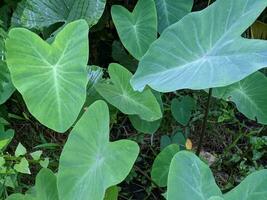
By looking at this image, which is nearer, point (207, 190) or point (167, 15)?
point (207, 190)

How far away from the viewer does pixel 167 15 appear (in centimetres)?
194

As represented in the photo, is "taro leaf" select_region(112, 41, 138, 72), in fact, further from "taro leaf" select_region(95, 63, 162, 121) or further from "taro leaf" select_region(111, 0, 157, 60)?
"taro leaf" select_region(95, 63, 162, 121)

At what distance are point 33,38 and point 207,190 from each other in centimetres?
61

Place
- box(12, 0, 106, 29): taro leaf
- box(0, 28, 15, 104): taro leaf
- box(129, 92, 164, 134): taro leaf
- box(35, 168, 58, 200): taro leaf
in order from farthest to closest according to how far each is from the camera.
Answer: box(12, 0, 106, 29): taro leaf → box(129, 92, 164, 134): taro leaf → box(0, 28, 15, 104): taro leaf → box(35, 168, 58, 200): taro leaf

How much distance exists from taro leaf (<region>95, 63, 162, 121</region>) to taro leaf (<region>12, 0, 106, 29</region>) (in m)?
0.40

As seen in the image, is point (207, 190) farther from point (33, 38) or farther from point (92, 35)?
point (92, 35)

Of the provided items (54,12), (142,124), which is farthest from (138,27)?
(54,12)

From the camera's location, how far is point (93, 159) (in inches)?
56.6

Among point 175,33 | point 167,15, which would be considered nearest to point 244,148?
point 167,15

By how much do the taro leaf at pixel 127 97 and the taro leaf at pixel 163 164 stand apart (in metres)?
0.10

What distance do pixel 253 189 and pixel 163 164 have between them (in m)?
0.49

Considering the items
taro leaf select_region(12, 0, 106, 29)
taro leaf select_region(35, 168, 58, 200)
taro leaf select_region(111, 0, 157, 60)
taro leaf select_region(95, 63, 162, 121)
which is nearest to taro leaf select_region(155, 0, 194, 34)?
taro leaf select_region(111, 0, 157, 60)

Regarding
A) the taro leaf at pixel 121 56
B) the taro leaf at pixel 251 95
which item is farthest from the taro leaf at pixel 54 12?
the taro leaf at pixel 251 95

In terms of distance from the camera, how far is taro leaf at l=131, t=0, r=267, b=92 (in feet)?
4.46
